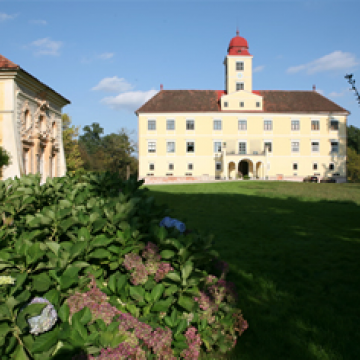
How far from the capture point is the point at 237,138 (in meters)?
52.4

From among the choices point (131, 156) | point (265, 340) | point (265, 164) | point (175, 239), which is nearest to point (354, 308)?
point (265, 340)

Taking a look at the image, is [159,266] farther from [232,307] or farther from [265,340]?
[265,340]

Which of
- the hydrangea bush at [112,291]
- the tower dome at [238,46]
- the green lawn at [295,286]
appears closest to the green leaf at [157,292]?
the hydrangea bush at [112,291]

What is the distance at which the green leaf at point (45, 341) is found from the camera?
183 centimetres

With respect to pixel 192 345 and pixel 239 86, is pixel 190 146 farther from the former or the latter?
pixel 192 345

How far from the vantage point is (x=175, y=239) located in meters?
2.62

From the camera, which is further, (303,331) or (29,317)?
(303,331)

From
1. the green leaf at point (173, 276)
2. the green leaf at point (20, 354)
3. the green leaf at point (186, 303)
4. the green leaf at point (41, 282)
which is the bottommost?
the green leaf at point (20, 354)

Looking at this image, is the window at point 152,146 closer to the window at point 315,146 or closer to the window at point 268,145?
the window at point 268,145

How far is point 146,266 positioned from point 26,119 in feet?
34.3

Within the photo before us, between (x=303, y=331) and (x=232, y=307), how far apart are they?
82 centimetres

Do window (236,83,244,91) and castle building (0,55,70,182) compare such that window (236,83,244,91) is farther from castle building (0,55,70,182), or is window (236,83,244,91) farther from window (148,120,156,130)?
castle building (0,55,70,182)

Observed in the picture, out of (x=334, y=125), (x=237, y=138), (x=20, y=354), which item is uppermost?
(x=334, y=125)

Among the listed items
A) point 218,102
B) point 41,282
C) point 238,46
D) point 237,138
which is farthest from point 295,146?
point 41,282
